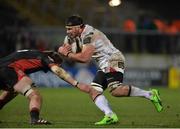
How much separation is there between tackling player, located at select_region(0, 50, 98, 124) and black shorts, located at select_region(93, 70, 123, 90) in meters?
0.58

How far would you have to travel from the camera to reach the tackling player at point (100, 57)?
12.5 meters

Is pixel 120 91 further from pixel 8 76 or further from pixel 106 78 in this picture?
pixel 8 76

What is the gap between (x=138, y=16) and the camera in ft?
109

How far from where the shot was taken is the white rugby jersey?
12.6m

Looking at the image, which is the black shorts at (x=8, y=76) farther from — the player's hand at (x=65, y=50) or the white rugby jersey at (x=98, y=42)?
the white rugby jersey at (x=98, y=42)

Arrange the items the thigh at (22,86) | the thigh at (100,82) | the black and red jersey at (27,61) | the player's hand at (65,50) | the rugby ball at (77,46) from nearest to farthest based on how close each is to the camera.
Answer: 1. the thigh at (22,86)
2. the black and red jersey at (27,61)
3. the player's hand at (65,50)
4. the rugby ball at (77,46)
5. the thigh at (100,82)

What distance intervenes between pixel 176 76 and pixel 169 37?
6.08 ft

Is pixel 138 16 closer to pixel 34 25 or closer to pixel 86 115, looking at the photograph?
pixel 34 25

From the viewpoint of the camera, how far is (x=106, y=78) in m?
13.1

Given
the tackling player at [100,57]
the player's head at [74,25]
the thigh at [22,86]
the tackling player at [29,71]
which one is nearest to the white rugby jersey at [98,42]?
the tackling player at [100,57]

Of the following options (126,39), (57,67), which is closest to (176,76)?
(126,39)

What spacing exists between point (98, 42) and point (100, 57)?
0.32 m

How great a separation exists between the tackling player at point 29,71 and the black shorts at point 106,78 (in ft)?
1.91

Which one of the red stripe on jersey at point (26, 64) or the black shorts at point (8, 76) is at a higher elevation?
the red stripe on jersey at point (26, 64)
